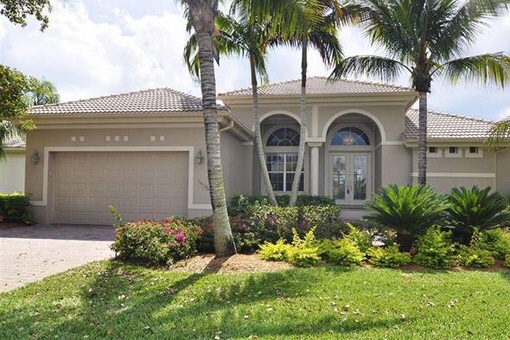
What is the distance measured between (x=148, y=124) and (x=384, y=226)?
855 cm

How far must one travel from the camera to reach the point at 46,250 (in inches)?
384

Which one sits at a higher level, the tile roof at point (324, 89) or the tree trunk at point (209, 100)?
the tile roof at point (324, 89)

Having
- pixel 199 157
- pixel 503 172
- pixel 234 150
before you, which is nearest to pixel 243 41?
pixel 199 157

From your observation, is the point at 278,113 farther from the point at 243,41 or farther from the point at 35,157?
the point at 35,157

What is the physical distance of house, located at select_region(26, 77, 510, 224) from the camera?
13.5 meters


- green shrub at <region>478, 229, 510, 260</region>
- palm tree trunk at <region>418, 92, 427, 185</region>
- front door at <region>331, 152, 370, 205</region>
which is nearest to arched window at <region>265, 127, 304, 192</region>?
front door at <region>331, 152, 370, 205</region>

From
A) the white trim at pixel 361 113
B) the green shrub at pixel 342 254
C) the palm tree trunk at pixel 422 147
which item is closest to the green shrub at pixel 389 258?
the green shrub at pixel 342 254

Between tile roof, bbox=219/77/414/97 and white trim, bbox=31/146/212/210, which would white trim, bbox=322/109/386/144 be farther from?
white trim, bbox=31/146/212/210

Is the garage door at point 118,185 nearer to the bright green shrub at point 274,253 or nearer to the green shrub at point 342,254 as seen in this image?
the bright green shrub at point 274,253

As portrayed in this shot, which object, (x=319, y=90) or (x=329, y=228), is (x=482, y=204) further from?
(x=319, y=90)

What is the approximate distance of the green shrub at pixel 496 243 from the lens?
8.28 meters

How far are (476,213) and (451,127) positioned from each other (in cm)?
891

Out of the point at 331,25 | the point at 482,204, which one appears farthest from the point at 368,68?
the point at 482,204

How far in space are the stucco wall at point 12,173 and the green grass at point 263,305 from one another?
17815mm
